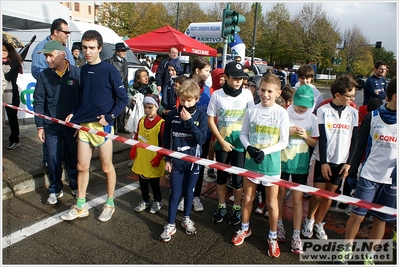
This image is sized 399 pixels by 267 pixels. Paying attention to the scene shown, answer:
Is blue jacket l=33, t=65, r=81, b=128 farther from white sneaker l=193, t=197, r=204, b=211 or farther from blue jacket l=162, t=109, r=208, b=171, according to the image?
white sneaker l=193, t=197, r=204, b=211

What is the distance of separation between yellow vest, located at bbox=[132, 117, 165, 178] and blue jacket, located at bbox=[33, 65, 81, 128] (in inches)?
38.2

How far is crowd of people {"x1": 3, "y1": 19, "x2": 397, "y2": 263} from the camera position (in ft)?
9.36

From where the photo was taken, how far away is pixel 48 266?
9.21 ft

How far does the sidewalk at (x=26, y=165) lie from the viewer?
4195 mm

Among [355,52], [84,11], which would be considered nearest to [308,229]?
[355,52]

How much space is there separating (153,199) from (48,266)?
1.64 metres

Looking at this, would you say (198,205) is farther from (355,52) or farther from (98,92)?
(355,52)

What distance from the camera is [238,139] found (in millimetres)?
3502

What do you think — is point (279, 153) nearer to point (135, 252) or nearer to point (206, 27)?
point (135, 252)

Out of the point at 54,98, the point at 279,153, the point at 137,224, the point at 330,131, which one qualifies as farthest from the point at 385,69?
the point at 54,98

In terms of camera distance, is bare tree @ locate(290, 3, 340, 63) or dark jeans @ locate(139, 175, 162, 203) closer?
dark jeans @ locate(139, 175, 162, 203)

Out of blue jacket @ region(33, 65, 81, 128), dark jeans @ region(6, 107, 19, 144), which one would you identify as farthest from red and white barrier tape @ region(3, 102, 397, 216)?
dark jeans @ region(6, 107, 19, 144)

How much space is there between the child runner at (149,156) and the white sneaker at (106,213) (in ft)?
1.10

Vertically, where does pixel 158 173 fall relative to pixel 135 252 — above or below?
above
